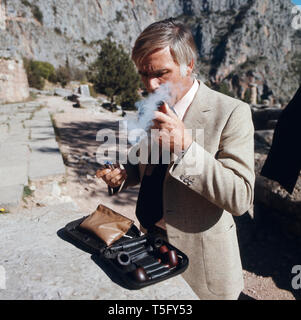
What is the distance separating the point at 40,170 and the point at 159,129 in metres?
3.58

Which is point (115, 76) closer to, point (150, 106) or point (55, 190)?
point (55, 190)

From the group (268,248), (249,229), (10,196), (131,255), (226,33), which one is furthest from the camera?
(226,33)

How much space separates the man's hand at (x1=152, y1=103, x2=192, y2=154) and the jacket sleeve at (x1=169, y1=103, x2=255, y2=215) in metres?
0.04

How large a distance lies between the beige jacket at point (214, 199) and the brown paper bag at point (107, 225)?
235mm

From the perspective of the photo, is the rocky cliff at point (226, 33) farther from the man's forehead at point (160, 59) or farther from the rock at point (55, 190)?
the man's forehead at point (160, 59)

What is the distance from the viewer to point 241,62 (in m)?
77.9

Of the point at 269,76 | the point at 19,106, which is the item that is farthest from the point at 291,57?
the point at 19,106

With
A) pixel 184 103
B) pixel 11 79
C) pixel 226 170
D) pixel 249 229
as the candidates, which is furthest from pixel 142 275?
pixel 11 79

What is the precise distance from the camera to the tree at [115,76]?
1583 cm

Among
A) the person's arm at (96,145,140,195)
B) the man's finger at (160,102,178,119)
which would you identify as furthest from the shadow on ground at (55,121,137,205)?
the man's finger at (160,102,178,119)

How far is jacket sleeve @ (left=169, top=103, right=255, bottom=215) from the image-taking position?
108 centimetres

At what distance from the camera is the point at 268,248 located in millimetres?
3549

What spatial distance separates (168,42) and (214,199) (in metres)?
0.71
